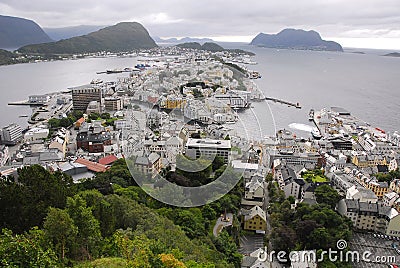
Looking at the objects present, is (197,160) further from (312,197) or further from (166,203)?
(312,197)

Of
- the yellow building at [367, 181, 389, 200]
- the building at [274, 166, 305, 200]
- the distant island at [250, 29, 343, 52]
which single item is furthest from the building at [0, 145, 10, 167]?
the distant island at [250, 29, 343, 52]

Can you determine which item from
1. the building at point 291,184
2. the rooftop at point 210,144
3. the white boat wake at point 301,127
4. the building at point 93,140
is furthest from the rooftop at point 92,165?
the white boat wake at point 301,127

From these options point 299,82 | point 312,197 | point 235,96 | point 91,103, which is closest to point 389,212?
point 312,197

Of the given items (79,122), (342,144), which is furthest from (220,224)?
(79,122)

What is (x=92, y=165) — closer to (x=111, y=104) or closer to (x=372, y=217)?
(x=372, y=217)

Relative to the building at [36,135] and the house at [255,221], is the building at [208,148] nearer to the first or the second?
the house at [255,221]

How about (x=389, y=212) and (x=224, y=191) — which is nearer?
(x=224, y=191)

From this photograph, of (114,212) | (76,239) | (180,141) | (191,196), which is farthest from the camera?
(180,141)
